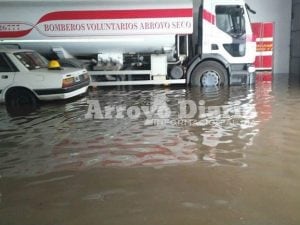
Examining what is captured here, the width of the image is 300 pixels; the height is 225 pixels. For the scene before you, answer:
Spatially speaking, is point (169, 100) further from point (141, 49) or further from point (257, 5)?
point (257, 5)

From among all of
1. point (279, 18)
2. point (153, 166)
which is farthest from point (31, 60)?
point (279, 18)

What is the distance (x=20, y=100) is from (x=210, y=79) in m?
6.41

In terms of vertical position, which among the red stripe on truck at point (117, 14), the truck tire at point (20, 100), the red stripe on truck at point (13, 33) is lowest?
the truck tire at point (20, 100)

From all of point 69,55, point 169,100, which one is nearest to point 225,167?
point 169,100

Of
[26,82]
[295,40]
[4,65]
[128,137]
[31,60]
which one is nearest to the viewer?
[128,137]

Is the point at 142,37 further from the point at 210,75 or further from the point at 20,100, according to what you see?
the point at 20,100

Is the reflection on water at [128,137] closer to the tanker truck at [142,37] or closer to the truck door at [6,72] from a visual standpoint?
the truck door at [6,72]

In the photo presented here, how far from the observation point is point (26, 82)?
31.0 feet

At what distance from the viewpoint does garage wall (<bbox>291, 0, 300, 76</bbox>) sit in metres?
18.9

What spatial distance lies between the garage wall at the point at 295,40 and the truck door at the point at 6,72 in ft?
46.3

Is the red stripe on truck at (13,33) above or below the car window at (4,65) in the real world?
above

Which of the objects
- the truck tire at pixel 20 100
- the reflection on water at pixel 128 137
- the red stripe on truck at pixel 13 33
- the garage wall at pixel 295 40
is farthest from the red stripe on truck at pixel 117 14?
the garage wall at pixel 295 40

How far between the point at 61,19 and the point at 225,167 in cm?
943

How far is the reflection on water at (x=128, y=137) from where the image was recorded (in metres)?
5.27
